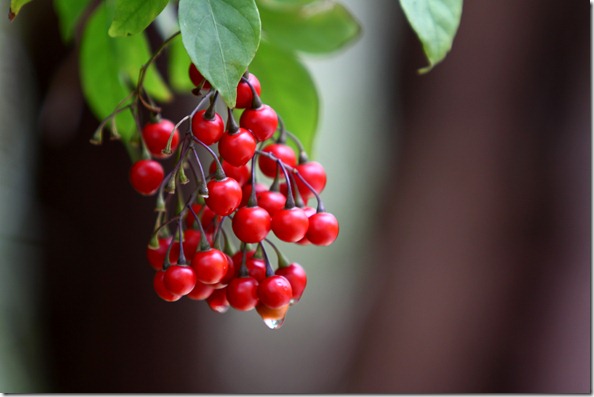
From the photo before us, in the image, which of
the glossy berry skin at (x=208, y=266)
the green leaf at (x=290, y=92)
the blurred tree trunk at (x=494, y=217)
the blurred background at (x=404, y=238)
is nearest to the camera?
the glossy berry skin at (x=208, y=266)

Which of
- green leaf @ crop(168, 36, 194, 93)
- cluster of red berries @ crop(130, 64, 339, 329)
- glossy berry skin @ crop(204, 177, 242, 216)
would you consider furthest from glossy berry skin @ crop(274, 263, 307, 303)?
green leaf @ crop(168, 36, 194, 93)

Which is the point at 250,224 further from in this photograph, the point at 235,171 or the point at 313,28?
the point at 313,28

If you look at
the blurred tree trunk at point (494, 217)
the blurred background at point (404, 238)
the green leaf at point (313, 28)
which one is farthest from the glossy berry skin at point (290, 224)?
the blurred tree trunk at point (494, 217)

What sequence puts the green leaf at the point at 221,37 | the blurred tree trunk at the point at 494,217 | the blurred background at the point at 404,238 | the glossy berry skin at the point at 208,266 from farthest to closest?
1. the blurred tree trunk at the point at 494,217
2. the blurred background at the point at 404,238
3. the glossy berry skin at the point at 208,266
4. the green leaf at the point at 221,37

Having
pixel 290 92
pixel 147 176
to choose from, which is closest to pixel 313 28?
pixel 290 92

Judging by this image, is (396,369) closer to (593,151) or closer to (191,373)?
(191,373)

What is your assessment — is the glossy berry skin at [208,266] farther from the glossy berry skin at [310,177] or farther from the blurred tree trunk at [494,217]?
the blurred tree trunk at [494,217]

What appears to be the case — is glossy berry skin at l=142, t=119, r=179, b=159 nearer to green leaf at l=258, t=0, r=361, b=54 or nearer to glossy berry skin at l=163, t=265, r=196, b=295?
glossy berry skin at l=163, t=265, r=196, b=295
